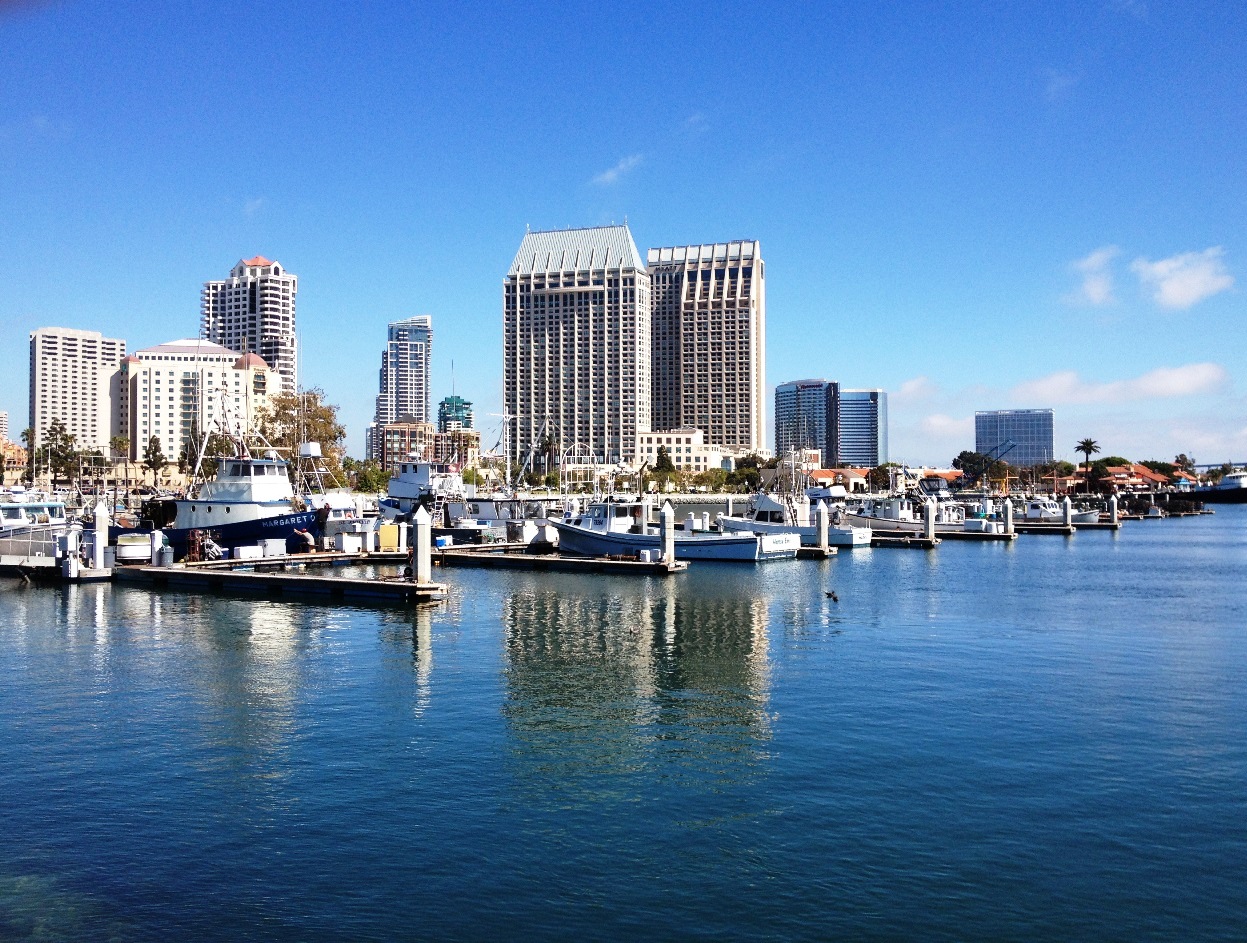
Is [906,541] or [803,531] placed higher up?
[803,531]

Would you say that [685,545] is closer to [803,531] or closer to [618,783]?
[803,531]

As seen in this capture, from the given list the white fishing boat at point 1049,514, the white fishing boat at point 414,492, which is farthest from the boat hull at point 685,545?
the white fishing boat at point 1049,514

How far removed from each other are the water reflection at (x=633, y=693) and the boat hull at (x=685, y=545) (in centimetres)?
2344

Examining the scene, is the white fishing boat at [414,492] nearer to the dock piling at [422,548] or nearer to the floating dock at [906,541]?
the dock piling at [422,548]

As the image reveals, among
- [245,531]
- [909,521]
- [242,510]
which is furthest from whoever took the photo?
[909,521]

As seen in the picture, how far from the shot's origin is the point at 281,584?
52.5 metres

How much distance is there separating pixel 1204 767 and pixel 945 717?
6.03 metres

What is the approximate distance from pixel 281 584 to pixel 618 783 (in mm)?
36385

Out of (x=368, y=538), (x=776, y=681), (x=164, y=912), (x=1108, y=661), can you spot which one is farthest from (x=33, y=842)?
(x=368, y=538)

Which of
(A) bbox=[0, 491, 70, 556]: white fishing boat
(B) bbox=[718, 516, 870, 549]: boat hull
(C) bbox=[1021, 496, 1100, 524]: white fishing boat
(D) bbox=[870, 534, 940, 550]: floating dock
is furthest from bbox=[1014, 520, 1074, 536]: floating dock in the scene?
(A) bbox=[0, 491, 70, 556]: white fishing boat

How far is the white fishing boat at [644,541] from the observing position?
7350cm

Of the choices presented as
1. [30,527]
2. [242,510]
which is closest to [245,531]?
[242,510]

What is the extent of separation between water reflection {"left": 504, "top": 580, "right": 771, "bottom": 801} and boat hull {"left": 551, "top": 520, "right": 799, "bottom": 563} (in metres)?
23.4

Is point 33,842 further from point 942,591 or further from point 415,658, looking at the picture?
point 942,591
